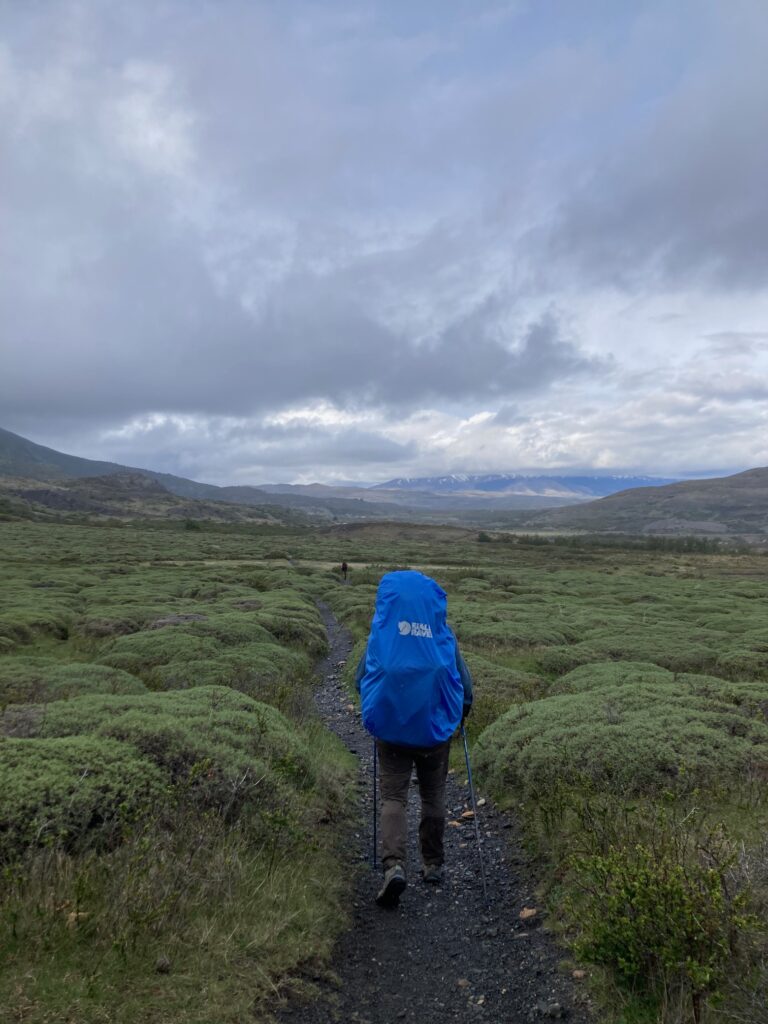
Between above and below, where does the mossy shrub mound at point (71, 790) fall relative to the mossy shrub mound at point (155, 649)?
above

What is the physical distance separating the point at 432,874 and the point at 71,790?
12.6 ft

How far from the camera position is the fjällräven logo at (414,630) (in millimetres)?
6176

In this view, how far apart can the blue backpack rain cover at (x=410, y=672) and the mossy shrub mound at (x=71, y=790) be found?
7.74 ft

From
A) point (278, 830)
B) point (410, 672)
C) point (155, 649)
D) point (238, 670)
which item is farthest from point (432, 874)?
point (155, 649)

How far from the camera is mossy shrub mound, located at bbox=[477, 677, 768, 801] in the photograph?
26.2 feet

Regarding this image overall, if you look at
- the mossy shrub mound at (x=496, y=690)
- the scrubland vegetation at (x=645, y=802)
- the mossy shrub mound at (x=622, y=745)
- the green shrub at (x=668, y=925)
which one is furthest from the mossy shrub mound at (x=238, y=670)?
the green shrub at (x=668, y=925)

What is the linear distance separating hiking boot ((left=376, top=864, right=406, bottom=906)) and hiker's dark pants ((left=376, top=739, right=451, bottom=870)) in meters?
0.11

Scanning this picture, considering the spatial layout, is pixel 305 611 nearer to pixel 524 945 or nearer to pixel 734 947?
pixel 524 945

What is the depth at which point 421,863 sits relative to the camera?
23.9ft

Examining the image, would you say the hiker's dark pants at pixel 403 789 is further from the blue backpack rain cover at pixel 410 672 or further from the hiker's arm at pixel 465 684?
the hiker's arm at pixel 465 684

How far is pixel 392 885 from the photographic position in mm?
6078

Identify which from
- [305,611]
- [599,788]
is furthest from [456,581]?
[599,788]

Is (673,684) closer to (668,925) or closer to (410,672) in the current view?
(410,672)

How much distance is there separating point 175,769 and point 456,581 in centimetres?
4666
